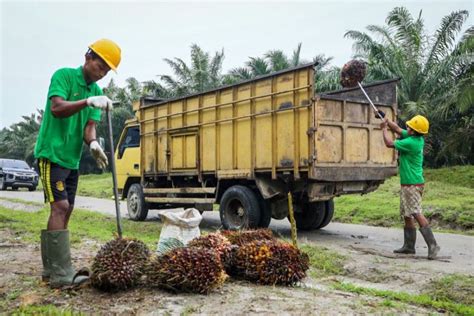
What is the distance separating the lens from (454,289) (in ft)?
15.9

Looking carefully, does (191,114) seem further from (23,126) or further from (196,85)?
(23,126)

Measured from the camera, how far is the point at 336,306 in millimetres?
3699

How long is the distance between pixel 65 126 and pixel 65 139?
115 millimetres

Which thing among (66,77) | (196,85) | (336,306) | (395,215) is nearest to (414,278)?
(336,306)

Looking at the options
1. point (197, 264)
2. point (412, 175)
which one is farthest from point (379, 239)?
point (197, 264)

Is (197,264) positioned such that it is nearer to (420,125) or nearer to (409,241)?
(409,241)

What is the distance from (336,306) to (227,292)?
2.92ft

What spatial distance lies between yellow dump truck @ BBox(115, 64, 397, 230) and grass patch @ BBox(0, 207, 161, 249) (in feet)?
3.57

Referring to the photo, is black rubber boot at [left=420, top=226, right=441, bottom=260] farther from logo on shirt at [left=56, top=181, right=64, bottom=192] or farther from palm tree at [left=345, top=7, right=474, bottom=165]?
palm tree at [left=345, top=7, right=474, bottom=165]

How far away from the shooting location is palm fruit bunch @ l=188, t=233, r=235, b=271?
432 cm

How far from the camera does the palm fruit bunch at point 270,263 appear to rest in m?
4.25

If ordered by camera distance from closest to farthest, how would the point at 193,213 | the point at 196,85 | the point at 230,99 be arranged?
the point at 193,213
the point at 230,99
the point at 196,85

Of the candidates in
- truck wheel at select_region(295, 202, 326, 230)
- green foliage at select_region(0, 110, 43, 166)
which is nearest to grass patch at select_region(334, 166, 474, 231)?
truck wheel at select_region(295, 202, 326, 230)

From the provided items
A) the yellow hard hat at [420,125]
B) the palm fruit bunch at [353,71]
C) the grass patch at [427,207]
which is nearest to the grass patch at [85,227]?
the yellow hard hat at [420,125]
